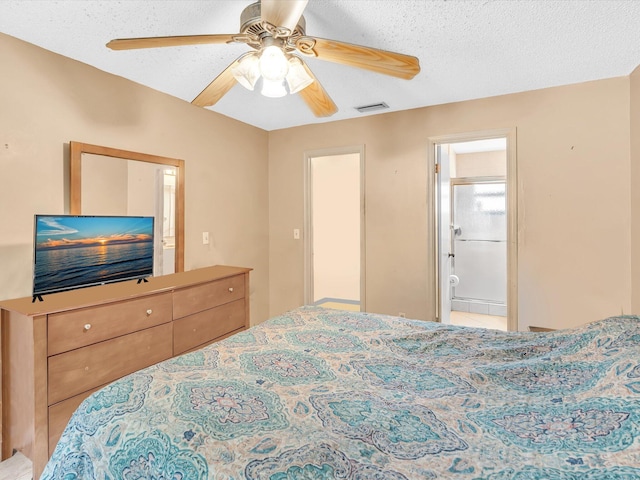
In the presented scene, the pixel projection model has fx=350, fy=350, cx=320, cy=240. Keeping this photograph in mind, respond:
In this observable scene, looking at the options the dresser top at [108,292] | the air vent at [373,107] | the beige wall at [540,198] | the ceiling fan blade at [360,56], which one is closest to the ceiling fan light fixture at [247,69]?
the ceiling fan blade at [360,56]

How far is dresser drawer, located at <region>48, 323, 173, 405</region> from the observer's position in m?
1.73

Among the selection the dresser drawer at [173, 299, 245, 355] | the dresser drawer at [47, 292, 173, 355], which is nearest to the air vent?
the dresser drawer at [173, 299, 245, 355]

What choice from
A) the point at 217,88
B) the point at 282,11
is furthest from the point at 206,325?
the point at 282,11

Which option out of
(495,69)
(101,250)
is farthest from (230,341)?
(495,69)

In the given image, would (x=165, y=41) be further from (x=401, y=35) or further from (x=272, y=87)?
(x=401, y=35)

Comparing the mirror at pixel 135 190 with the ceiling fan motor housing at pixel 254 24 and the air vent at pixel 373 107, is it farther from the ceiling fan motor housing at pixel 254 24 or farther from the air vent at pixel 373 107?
the air vent at pixel 373 107

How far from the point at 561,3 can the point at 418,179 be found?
1719 mm

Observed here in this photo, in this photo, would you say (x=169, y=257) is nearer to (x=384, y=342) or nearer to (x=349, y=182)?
(x=384, y=342)

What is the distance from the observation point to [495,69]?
8.06 feet

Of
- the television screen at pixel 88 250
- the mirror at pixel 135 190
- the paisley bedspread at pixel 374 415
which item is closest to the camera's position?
the paisley bedspread at pixel 374 415

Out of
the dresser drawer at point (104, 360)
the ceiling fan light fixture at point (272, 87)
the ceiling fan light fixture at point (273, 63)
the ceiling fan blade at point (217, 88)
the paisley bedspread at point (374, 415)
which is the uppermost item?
the ceiling fan blade at point (217, 88)

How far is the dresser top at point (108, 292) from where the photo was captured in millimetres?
1744

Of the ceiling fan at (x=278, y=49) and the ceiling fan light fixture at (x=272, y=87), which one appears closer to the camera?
the ceiling fan at (x=278, y=49)

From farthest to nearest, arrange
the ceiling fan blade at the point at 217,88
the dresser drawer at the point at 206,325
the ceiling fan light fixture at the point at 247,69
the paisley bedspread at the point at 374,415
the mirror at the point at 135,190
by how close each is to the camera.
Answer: the dresser drawer at the point at 206,325 → the mirror at the point at 135,190 → the ceiling fan blade at the point at 217,88 → the ceiling fan light fixture at the point at 247,69 → the paisley bedspread at the point at 374,415
